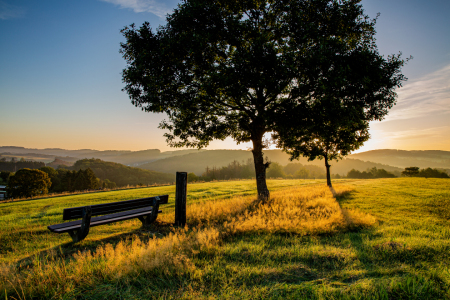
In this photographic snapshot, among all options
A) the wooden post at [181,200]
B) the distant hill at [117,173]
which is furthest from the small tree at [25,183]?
the distant hill at [117,173]

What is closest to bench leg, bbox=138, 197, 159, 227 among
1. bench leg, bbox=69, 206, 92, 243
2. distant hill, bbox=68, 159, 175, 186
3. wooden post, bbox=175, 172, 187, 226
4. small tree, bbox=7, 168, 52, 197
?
wooden post, bbox=175, 172, 187, 226

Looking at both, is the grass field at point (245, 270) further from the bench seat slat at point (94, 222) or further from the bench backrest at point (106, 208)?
the bench backrest at point (106, 208)

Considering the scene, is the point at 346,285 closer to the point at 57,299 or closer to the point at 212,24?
the point at 57,299

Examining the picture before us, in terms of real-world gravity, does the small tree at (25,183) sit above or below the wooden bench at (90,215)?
below

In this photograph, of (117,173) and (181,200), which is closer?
(181,200)

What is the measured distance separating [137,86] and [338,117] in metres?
10.4

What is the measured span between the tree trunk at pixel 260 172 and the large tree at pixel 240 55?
166 centimetres

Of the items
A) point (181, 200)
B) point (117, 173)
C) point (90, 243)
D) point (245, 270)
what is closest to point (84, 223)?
point (90, 243)

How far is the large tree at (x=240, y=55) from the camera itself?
8.88 meters

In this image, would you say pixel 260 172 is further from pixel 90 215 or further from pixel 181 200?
pixel 90 215

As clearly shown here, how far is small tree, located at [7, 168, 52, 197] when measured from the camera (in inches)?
1831

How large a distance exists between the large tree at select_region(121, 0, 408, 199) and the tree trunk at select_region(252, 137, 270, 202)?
166cm

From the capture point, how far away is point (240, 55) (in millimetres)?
9086

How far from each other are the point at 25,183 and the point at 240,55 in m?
63.9
